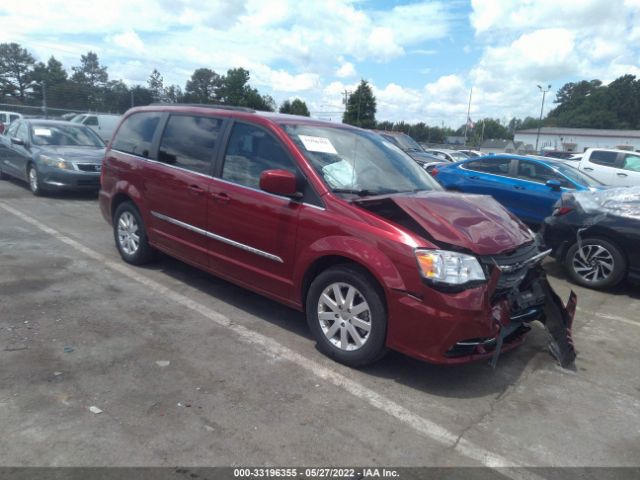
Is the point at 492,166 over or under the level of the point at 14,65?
under

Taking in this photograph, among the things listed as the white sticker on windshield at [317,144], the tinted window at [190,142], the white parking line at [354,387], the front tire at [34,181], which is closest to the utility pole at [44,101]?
the front tire at [34,181]

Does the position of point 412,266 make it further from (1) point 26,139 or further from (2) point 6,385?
(1) point 26,139

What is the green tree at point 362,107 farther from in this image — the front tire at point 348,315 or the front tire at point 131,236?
the front tire at point 348,315

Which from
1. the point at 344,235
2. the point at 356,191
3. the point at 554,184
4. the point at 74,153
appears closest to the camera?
the point at 344,235

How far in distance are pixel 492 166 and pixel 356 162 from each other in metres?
6.42

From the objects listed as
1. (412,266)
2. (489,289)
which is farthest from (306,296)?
(489,289)

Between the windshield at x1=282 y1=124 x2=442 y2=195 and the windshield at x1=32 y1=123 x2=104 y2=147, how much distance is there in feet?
26.7

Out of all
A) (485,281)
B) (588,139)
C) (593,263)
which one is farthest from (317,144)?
(588,139)

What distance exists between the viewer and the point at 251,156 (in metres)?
4.50

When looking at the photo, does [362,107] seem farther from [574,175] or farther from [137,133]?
[137,133]

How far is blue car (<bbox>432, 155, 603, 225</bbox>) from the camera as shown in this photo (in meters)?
8.72

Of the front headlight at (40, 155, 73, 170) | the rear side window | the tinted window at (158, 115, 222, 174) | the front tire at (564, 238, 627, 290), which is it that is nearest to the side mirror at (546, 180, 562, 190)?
the front tire at (564, 238, 627, 290)

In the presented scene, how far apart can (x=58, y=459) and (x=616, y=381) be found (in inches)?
155

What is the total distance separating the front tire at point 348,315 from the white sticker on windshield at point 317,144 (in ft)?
3.66
